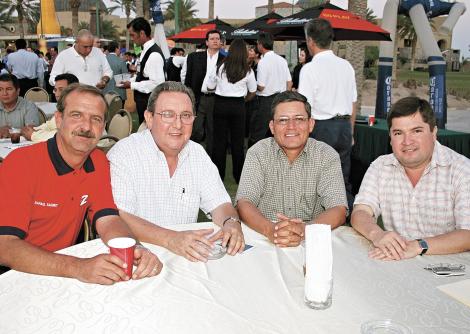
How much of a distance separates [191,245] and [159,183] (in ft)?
1.81

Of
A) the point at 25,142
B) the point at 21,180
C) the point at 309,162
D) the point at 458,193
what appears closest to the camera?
the point at 21,180

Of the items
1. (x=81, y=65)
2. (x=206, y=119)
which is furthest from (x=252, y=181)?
(x=81, y=65)

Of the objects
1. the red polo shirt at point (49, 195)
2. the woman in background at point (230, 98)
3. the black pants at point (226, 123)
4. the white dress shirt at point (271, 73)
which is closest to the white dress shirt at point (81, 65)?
the woman in background at point (230, 98)

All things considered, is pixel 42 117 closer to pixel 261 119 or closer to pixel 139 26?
pixel 139 26

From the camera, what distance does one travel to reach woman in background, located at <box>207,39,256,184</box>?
5.23 metres

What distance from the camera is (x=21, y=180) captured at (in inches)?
69.9

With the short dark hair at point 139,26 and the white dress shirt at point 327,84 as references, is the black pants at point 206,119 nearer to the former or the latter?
the short dark hair at point 139,26

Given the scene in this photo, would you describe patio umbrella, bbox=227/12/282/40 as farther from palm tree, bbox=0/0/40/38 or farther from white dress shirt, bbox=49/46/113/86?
palm tree, bbox=0/0/40/38

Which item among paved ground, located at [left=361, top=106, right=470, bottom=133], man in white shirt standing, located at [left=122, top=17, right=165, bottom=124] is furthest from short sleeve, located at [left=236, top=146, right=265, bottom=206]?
paved ground, located at [left=361, top=106, right=470, bottom=133]

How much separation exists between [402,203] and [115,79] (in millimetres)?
6830

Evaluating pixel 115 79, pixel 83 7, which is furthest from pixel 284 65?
pixel 83 7

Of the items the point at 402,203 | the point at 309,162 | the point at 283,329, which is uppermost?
the point at 309,162

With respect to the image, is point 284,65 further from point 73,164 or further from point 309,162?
point 73,164

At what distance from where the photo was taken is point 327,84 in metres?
4.23
